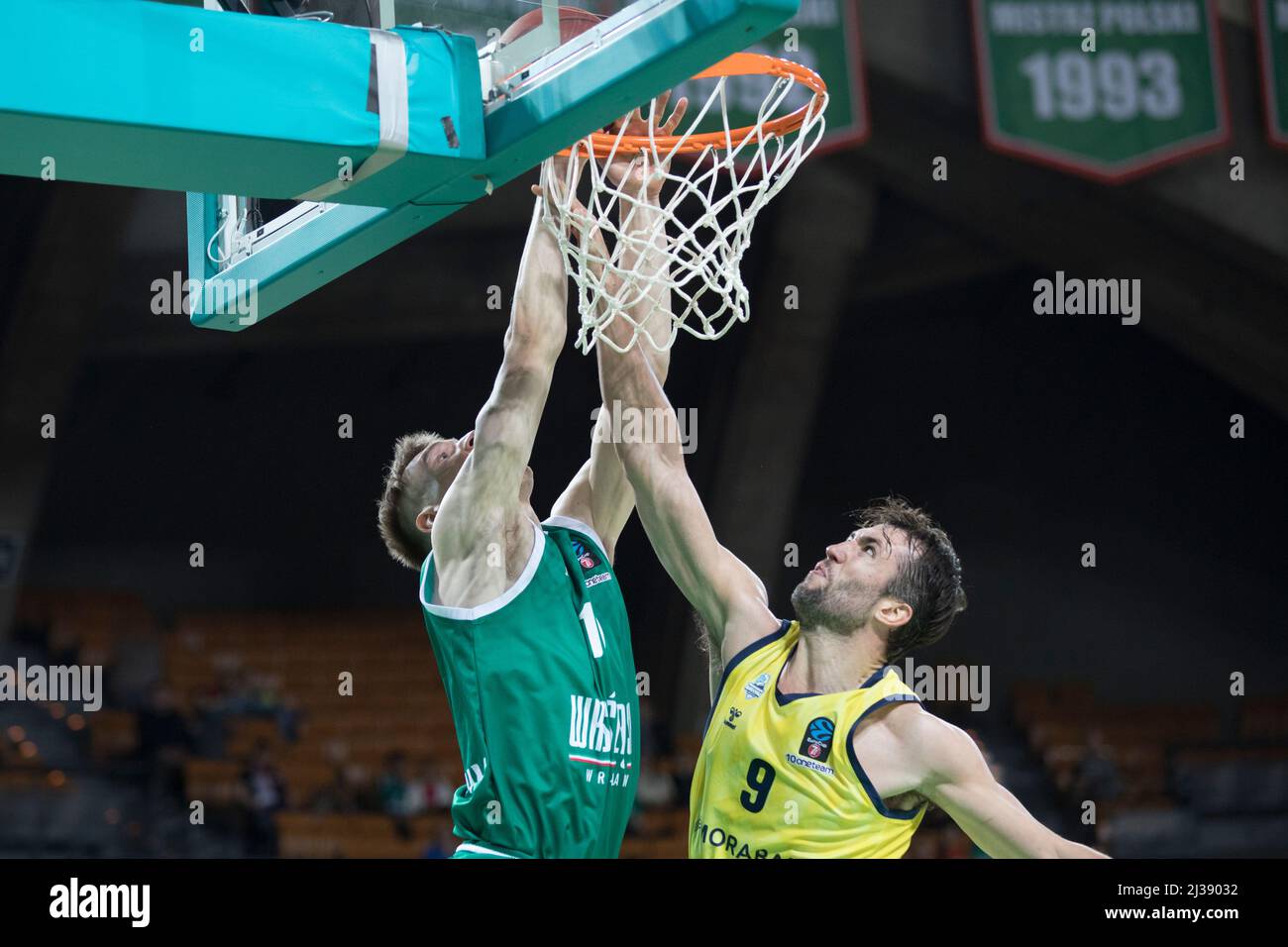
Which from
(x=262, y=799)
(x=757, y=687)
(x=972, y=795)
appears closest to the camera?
(x=972, y=795)

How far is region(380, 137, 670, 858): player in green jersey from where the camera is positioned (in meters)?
3.29

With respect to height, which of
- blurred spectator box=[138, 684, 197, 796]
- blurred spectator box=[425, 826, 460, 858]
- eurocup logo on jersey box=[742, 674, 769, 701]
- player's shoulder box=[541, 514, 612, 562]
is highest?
player's shoulder box=[541, 514, 612, 562]

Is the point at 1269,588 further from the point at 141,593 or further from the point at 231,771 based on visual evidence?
the point at 141,593

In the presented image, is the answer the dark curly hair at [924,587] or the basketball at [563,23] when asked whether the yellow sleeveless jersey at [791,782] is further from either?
the basketball at [563,23]

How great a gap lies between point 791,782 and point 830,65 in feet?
20.8

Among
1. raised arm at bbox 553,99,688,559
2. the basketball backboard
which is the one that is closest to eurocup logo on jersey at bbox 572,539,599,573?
raised arm at bbox 553,99,688,559

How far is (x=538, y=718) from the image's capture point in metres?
3.31

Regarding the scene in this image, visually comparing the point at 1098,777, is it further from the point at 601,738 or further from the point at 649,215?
the point at 649,215


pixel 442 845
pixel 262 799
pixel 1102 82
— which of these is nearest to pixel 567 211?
pixel 442 845

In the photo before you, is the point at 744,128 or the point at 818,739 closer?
the point at 818,739

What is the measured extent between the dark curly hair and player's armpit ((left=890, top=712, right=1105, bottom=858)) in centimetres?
28
